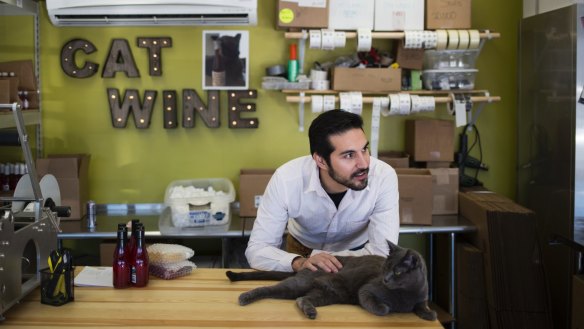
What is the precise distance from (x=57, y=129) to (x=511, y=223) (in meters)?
2.67

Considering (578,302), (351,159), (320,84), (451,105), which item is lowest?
(578,302)

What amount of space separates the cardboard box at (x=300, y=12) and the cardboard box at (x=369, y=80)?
33 cm

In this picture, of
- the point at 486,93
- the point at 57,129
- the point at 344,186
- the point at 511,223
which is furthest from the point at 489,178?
the point at 57,129

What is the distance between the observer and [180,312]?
6.93 ft

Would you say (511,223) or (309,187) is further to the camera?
(511,223)

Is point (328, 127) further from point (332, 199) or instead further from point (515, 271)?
point (515, 271)

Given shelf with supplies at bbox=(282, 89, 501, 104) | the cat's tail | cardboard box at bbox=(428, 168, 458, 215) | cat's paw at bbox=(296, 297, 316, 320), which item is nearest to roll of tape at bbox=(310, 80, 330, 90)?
shelf with supplies at bbox=(282, 89, 501, 104)

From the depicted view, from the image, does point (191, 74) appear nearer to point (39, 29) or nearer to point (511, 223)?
point (39, 29)

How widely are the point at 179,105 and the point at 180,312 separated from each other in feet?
7.74

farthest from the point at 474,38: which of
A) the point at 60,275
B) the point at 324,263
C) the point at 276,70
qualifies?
the point at 60,275

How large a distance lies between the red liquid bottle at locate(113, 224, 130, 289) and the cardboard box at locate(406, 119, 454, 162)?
7.40 ft

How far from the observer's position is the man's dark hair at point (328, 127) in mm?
2699

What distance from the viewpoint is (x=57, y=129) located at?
429cm

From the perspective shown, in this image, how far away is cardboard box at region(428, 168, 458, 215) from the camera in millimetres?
4031
